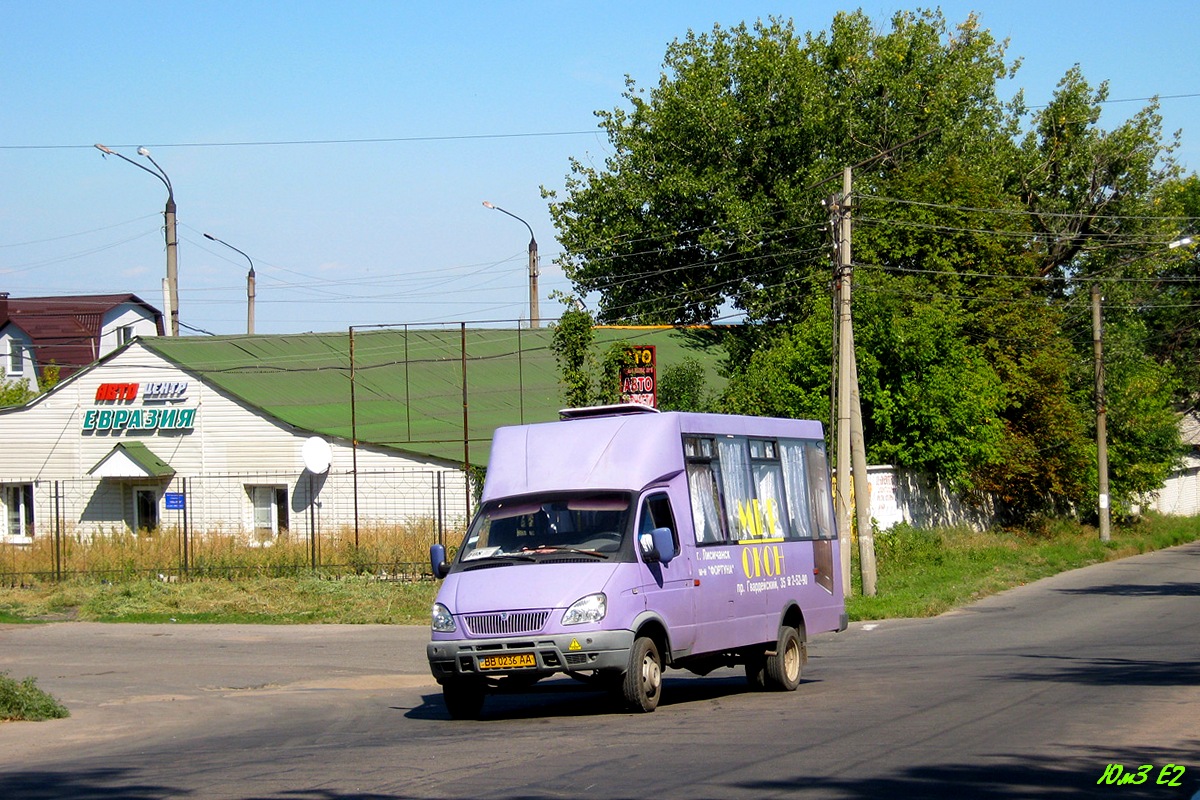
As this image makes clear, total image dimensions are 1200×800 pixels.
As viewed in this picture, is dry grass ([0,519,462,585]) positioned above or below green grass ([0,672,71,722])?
above

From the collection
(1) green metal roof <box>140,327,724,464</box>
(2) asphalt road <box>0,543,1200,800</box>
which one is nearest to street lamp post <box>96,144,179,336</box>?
(1) green metal roof <box>140,327,724,464</box>

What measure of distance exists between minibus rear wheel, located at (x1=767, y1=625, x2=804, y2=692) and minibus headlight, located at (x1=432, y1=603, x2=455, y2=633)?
3.81 m

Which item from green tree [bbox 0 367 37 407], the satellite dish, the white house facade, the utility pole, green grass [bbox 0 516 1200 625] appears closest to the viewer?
green grass [bbox 0 516 1200 625]

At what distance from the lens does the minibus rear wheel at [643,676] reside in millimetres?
11367

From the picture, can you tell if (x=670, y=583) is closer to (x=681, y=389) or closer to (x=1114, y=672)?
(x=1114, y=672)

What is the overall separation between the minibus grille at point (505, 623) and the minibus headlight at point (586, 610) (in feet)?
0.63

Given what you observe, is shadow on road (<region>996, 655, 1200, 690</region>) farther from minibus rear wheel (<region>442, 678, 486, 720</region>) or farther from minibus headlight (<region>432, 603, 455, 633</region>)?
minibus headlight (<region>432, 603, 455, 633</region>)

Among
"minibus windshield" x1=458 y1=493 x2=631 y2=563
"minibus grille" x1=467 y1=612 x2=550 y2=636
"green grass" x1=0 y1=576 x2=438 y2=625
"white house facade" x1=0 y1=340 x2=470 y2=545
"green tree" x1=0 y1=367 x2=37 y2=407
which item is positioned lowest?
"green grass" x1=0 y1=576 x2=438 y2=625

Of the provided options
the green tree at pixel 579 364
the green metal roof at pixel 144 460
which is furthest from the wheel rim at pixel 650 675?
the green metal roof at pixel 144 460

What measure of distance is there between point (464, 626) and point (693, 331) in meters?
36.9

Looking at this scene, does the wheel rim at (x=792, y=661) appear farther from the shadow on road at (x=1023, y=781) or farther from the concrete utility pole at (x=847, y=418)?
the concrete utility pole at (x=847, y=418)

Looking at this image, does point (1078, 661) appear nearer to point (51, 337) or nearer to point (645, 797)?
point (645, 797)

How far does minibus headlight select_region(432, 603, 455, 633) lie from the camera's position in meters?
11.6

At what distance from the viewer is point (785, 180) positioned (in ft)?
147
